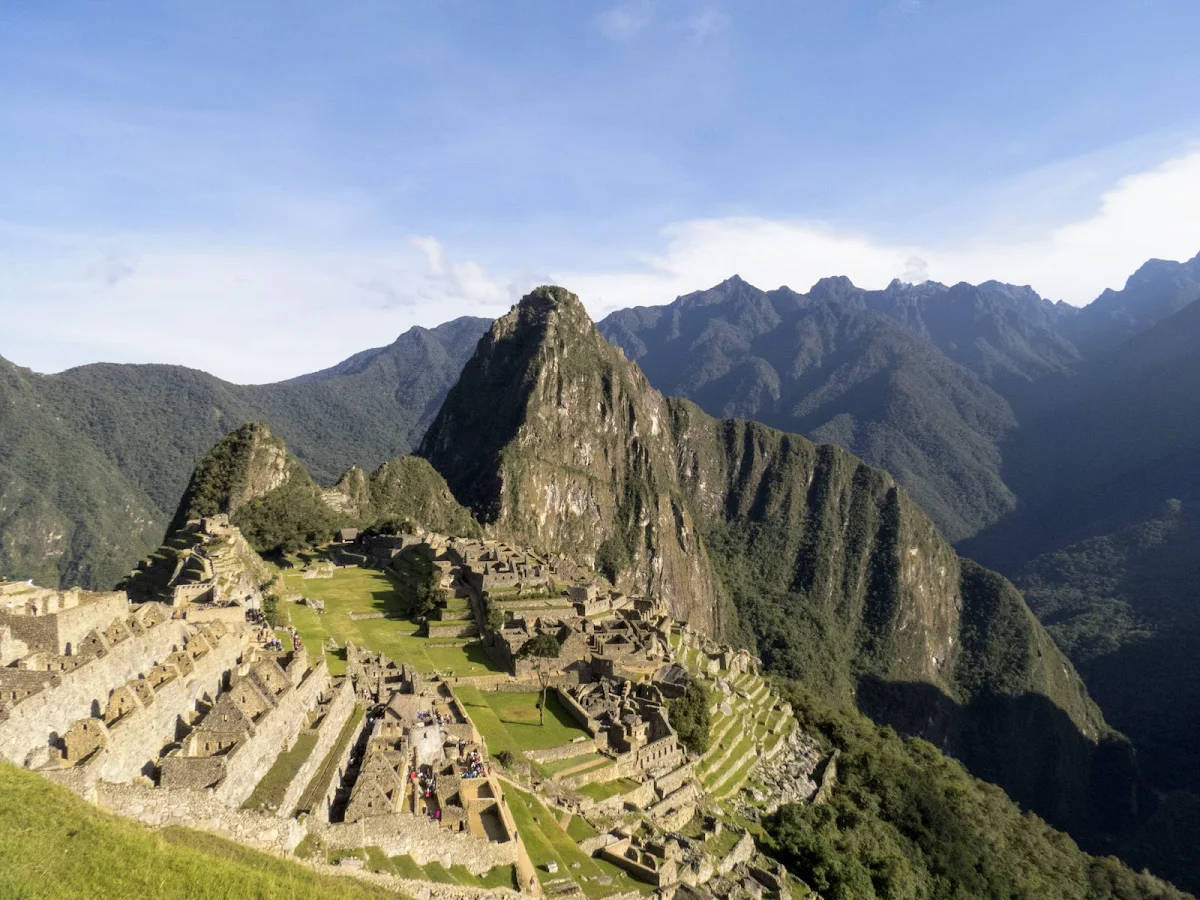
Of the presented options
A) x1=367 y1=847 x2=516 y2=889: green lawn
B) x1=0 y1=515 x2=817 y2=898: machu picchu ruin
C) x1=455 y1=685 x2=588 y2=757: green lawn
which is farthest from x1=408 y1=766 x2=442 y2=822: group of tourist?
x1=455 y1=685 x2=588 y2=757: green lawn

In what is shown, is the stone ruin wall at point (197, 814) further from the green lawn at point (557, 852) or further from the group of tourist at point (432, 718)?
the group of tourist at point (432, 718)

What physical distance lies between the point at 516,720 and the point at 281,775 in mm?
16895

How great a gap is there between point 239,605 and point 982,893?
5224 cm

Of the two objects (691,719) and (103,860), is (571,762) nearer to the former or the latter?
(691,719)

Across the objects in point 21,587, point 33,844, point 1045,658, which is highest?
point 21,587

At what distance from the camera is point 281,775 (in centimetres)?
1953

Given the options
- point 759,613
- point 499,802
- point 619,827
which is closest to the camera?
point 499,802

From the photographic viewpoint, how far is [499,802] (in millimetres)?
23516

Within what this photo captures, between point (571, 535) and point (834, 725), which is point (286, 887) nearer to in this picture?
point (834, 725)

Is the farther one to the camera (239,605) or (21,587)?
(239,605)

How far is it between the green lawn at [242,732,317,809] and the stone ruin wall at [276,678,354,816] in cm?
11

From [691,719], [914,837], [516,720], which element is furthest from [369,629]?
[914,837]

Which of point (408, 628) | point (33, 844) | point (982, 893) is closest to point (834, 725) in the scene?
point (982, 893)

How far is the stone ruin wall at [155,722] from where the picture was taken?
16719 mm
